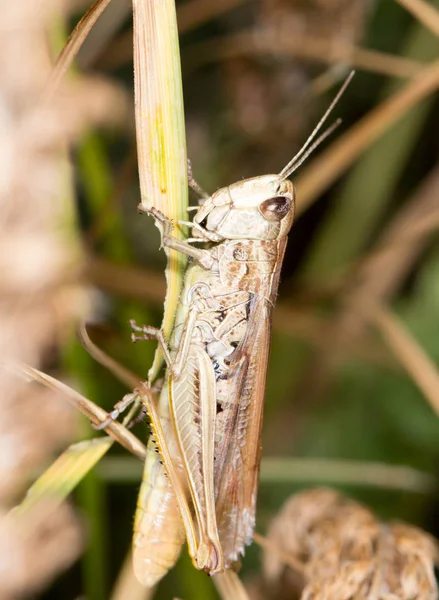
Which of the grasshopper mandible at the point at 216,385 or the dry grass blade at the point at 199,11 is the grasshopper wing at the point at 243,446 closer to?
the grasshopper mandible at the point at 216,385

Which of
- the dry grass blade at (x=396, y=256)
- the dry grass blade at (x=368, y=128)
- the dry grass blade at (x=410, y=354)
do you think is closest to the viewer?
the dry grass blade at (x=368, y=128)

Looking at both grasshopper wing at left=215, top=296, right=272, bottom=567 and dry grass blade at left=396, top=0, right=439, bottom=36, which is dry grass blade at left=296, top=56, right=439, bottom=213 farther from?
grasshopper wing at left=215, top=296, right=272, bottom=567

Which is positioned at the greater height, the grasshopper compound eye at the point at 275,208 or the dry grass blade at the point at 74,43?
the grasshopper compound eye at the point at 275,208

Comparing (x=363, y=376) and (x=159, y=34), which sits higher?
(x=363, y=376)

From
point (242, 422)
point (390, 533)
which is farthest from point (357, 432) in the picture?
point (242, 422)

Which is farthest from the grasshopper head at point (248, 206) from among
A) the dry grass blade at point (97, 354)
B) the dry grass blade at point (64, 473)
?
the dry grass blade at point (64, 473)

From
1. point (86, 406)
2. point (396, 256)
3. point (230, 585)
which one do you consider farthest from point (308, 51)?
point (230, 585)

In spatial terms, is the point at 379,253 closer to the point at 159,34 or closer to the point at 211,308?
the point at 211,308
